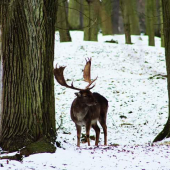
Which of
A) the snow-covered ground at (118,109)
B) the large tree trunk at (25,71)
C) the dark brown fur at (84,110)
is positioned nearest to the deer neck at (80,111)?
the dark brown fur at (84,110)

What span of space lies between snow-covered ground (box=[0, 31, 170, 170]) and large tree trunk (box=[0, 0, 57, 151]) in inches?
27.5

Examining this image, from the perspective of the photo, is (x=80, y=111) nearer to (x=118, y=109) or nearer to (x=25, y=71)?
(x=25, y=71)

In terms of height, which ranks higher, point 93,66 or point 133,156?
point 93,66

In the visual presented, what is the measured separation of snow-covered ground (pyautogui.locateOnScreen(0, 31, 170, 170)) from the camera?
21.1 feet

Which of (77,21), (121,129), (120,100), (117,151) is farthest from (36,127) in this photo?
(77,21)

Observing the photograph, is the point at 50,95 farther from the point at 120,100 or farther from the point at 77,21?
the point at 77,21

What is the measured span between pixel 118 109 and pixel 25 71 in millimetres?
7819

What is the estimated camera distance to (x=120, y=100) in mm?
15484

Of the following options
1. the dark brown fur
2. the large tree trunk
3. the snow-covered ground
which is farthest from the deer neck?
the large tree trunk

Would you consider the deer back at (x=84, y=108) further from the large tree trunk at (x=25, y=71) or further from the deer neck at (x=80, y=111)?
the large tree trunk at (x=25, y=71)

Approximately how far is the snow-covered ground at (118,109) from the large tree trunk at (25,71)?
699 mm

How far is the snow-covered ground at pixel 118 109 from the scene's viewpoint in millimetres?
6418

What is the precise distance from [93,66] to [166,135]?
38.6ft

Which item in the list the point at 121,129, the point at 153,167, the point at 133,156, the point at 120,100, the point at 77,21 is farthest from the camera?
the point at 77,21
